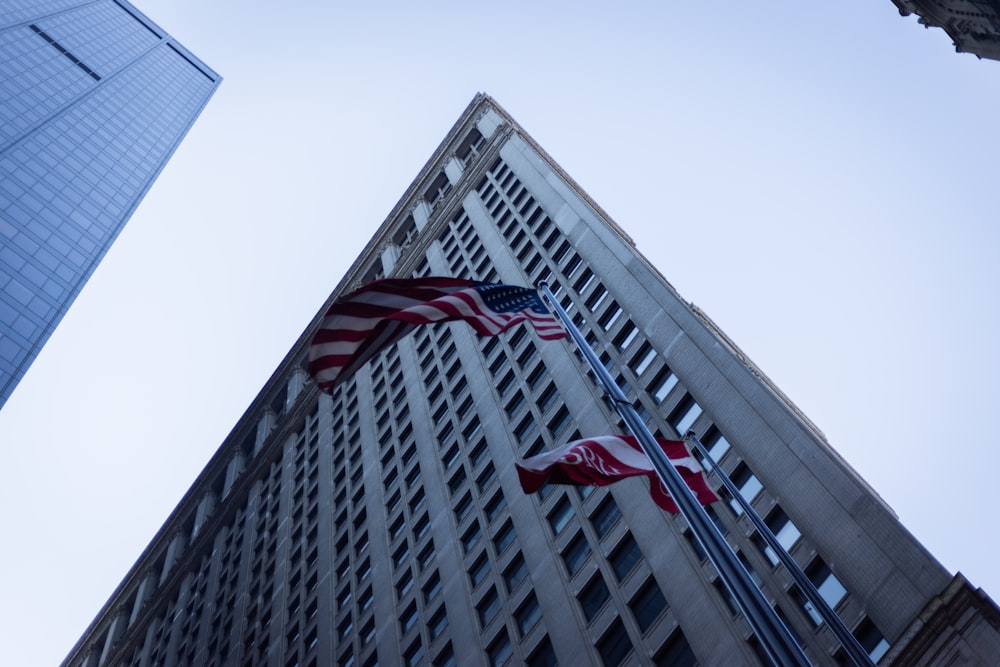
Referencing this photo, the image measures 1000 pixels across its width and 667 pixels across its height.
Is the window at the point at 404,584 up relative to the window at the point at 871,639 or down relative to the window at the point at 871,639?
down

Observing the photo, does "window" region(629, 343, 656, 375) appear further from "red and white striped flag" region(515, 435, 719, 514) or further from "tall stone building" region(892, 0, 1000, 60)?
"red and white striped flag" region(515, 435, 719, 514)

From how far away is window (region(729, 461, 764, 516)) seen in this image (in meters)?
29.3

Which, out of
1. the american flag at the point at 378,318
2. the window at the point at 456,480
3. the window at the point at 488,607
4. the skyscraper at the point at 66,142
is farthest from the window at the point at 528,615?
the skyscraper at the point at 66,142

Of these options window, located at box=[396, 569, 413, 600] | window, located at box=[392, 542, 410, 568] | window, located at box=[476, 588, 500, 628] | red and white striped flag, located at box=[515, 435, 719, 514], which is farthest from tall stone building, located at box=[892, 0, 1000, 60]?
window, located at box=[392, 542, 410, 568]

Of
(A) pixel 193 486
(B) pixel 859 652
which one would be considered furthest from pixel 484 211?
(B) pixel 859 652

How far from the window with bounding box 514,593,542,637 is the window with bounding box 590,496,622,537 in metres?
3.36

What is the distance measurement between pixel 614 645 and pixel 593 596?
2539 mm

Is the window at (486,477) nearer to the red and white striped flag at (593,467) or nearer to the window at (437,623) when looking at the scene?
the window at (437,623)

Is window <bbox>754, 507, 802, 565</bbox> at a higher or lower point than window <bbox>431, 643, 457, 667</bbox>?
higher

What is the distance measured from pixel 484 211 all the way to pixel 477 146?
66.5 ft

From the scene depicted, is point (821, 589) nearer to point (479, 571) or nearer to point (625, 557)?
point (625, 557)

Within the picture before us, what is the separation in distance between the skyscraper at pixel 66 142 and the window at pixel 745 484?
50780 mm

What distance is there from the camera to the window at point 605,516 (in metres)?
33.0

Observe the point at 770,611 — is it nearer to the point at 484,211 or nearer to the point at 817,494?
the point at 817,494
